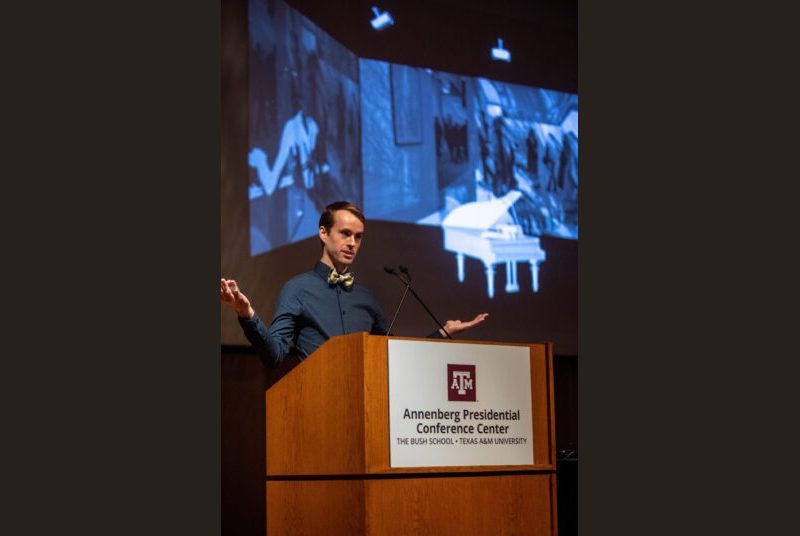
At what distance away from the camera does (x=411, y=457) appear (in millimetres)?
3354

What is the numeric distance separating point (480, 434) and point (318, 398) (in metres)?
0.64

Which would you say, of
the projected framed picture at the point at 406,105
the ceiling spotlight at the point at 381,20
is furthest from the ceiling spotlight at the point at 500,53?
the ceiling spotlight at the point at 381,20

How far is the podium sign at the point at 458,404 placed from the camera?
337cm

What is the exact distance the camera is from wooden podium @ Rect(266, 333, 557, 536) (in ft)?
10.8

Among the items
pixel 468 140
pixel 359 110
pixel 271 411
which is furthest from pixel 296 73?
pixel 271 411

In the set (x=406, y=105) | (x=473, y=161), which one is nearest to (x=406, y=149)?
(x=406, y=105)

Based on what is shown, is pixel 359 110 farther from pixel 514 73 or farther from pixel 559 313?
pixel 559 313

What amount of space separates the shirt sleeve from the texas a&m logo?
2.64 feet

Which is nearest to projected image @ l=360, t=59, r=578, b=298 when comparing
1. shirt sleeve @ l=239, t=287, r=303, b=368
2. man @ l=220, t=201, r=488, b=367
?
man @ l=220, t=201, r=488, b=367

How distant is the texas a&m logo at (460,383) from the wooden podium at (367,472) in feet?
0.55

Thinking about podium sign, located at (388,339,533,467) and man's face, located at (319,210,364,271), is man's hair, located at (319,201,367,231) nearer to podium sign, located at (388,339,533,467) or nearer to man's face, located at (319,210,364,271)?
man's face, located at (319,210,364,271)

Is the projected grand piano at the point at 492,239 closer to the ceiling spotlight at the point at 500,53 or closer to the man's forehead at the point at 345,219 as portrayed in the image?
the ceiling spotlight at the point at 500,53

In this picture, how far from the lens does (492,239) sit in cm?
606

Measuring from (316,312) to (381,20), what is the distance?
2.38 meters
